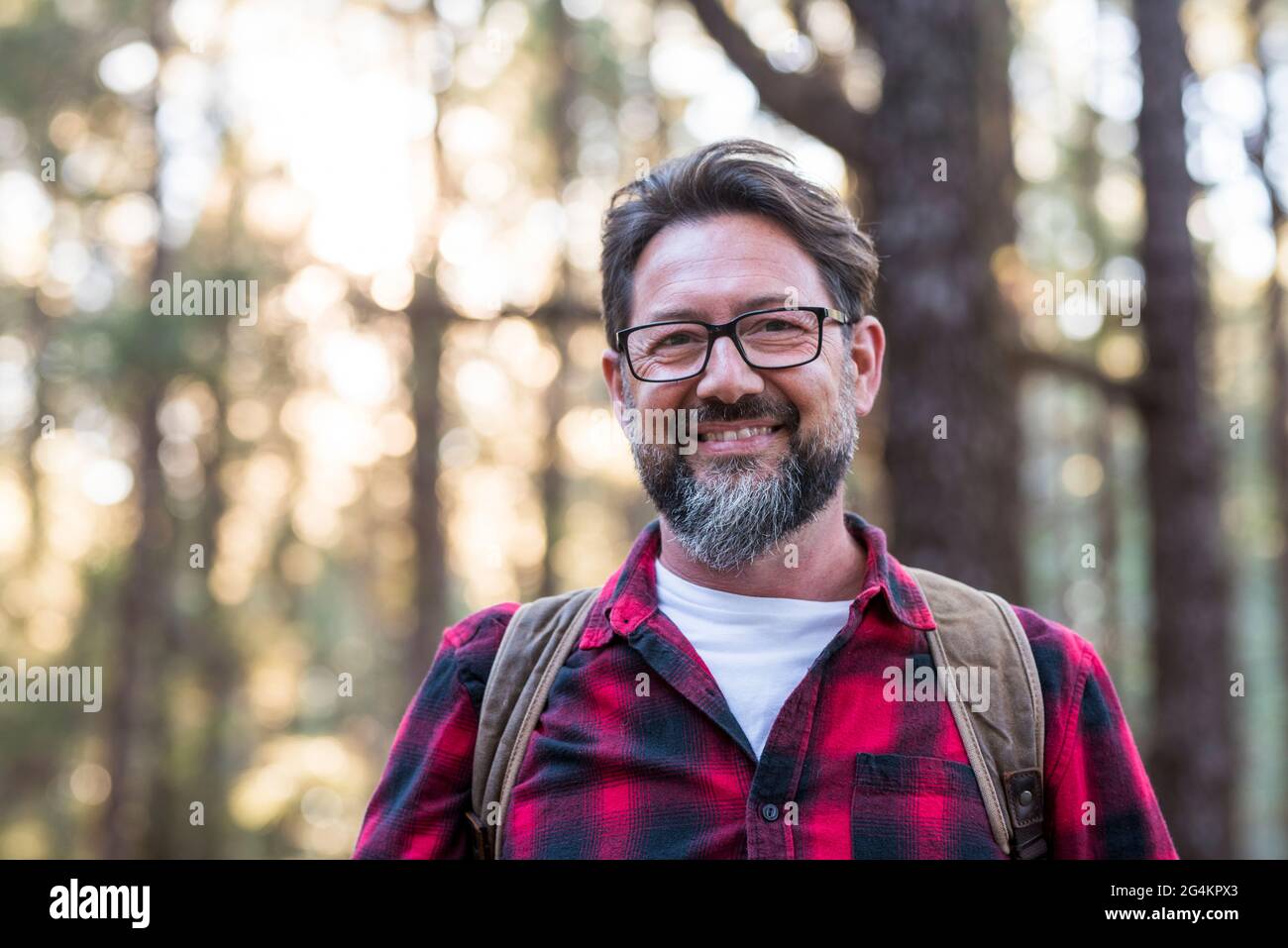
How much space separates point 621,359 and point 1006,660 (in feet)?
3.64

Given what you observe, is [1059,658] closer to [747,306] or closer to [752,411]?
[752,411]

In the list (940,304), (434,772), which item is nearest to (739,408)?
(434,772)

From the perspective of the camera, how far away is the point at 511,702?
2.36 m

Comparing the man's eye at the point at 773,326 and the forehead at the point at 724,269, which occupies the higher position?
the forehead at the point at 724,269

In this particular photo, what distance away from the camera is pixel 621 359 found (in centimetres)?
264

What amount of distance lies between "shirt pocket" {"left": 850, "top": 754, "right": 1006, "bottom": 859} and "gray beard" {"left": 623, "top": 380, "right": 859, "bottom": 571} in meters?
0.53

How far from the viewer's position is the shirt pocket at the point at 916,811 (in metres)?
2.14

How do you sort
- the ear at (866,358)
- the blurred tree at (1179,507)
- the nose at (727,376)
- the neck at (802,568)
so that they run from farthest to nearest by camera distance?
the blurred tree at (1179,507), the ear at (866,358), the neck at (802,568), the nose at (727,376)

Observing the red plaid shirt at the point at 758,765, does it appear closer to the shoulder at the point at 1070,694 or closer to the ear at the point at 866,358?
the shoulder at the point at 1070,694

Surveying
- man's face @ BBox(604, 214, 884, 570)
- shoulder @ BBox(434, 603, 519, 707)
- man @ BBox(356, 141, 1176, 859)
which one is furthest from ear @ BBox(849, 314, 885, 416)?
shoulder @ BBox(434, 603, 519, 707)

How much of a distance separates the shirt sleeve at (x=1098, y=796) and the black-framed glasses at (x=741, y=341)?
940 millimetres

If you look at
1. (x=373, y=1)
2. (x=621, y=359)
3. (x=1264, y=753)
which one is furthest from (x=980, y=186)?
(x=1264, y=753)

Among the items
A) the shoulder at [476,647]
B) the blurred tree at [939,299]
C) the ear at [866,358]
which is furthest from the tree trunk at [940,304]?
the shoulder at [476,647]
